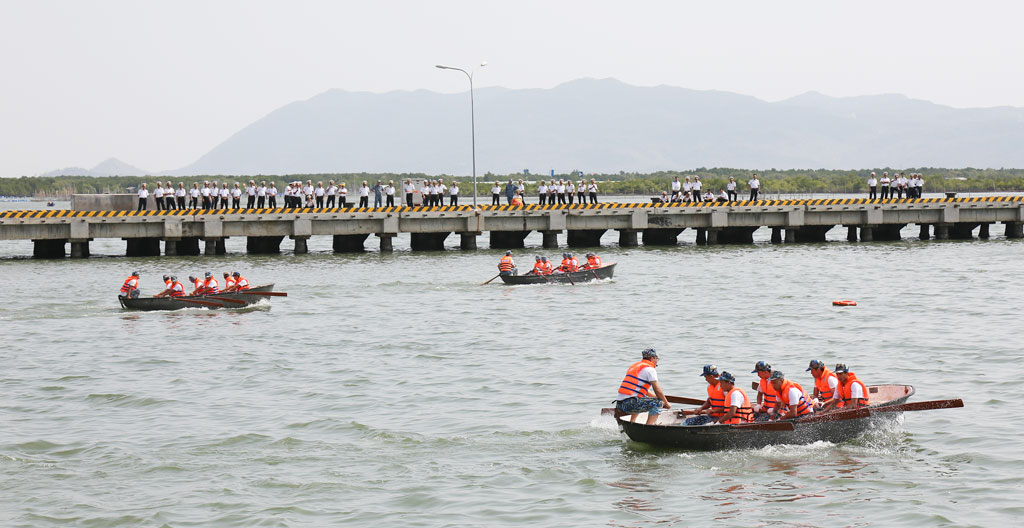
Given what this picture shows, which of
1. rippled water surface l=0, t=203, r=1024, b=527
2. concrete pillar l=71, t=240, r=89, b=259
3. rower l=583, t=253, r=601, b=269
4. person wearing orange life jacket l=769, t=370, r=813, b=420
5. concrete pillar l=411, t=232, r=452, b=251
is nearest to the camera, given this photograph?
rippled water surface l=0, t=203, r=1024, b=527

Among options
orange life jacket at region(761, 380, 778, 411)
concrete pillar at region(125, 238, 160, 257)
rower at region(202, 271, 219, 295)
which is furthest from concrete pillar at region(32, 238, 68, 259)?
orange life jacket at region(761, 380, 778, 411)

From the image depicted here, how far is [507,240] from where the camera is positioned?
72438 millimetres

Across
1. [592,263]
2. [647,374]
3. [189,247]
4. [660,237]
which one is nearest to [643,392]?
[647,374]

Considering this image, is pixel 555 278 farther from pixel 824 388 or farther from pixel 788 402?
pixel 788 402

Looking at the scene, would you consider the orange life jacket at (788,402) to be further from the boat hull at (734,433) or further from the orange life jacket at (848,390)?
the orange life jacket at (848,390)

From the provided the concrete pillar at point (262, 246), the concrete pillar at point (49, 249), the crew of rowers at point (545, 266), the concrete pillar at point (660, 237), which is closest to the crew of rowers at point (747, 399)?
the crew of rowers at point (545, 266)

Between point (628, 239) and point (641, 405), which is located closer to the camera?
point (641, 405)

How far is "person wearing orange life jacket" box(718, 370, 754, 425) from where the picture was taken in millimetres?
20812

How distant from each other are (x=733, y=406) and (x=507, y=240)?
5194 cm

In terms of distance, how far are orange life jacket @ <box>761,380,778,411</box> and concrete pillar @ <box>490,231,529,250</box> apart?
50.4m

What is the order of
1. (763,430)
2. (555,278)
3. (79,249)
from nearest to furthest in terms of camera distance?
(763,430)
(555,278)
(79,249)

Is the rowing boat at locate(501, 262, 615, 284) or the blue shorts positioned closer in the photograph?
the blue shorts

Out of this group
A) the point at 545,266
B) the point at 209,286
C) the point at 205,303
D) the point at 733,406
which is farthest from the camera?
the point at 545,266

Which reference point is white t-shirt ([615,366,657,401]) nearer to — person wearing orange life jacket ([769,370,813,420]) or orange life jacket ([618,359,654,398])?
orange life jacket ([618,359,654,398])
